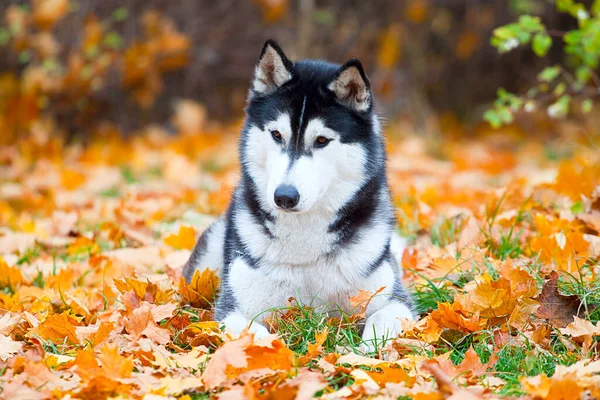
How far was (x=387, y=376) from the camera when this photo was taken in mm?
2617

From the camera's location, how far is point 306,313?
3156 mm

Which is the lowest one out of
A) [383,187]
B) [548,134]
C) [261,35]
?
[548,134]

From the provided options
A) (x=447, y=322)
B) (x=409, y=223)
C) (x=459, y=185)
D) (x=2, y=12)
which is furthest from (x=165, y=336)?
(x=2, y=12)

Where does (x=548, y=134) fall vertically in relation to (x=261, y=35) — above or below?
below

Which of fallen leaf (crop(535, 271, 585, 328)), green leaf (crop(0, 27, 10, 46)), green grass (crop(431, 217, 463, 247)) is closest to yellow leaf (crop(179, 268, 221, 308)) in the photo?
green grass (crop(431, 217, 463, 247))

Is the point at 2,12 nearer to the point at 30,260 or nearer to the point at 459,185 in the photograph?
the point at 30,260

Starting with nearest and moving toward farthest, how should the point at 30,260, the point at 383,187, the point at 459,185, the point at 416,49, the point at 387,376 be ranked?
the point at 387,376
the point at 383,187
the point at 30,260
the point at 459,185
the point at 416,49

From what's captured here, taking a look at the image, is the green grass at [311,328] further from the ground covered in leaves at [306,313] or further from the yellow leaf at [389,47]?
the yellow leaf at [389,47]

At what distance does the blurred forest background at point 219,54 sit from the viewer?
28.1 ft

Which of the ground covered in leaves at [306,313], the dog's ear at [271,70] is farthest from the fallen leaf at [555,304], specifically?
the dog's ear at [271,70]

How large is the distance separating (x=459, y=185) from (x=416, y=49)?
4.27 m

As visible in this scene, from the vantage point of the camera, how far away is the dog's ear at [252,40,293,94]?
3.23m

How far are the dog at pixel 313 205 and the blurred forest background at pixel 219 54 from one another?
561 centimetres

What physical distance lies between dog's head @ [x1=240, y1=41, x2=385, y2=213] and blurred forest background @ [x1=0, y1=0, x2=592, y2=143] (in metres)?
5.57
